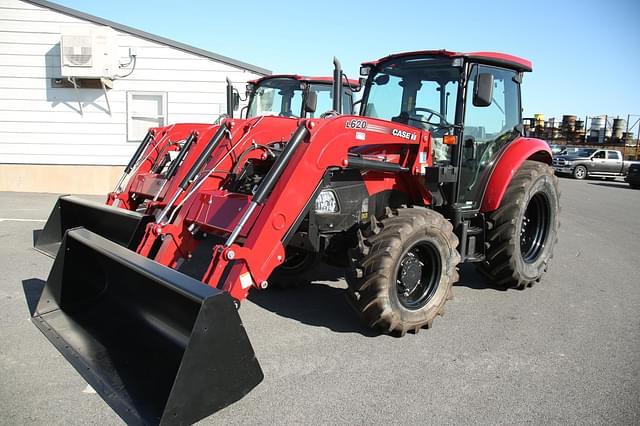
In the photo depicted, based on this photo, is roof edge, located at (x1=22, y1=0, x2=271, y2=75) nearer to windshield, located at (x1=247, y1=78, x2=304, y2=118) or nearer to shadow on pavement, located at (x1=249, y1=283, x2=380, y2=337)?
windshield, located at (x1=247, y1=78, x2=304, y2=118)

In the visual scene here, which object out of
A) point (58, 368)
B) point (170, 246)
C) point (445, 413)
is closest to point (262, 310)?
point (170, 246)

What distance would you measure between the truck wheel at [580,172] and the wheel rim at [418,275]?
2426 centimetres

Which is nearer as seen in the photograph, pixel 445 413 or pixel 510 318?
pixel 445 413

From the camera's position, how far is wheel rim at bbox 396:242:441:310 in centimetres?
459

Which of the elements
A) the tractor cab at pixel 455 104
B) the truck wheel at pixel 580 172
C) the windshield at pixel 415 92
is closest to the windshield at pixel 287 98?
the windshield at pixel 415 92

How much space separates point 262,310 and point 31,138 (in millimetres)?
10664

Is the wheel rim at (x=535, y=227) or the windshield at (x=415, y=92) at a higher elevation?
the windshield at (x=415, y=92)

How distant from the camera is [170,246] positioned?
14.8 ft

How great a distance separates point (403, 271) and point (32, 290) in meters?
3.87

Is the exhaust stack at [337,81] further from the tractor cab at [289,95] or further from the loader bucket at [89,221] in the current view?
the tractor cab at [289,95]

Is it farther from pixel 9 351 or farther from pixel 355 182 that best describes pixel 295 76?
pixel 9 351

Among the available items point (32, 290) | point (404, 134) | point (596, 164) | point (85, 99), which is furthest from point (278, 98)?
point (596, 164)

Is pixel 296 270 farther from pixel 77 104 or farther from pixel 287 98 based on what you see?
pixel 77 104

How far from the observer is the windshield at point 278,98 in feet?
30.7
